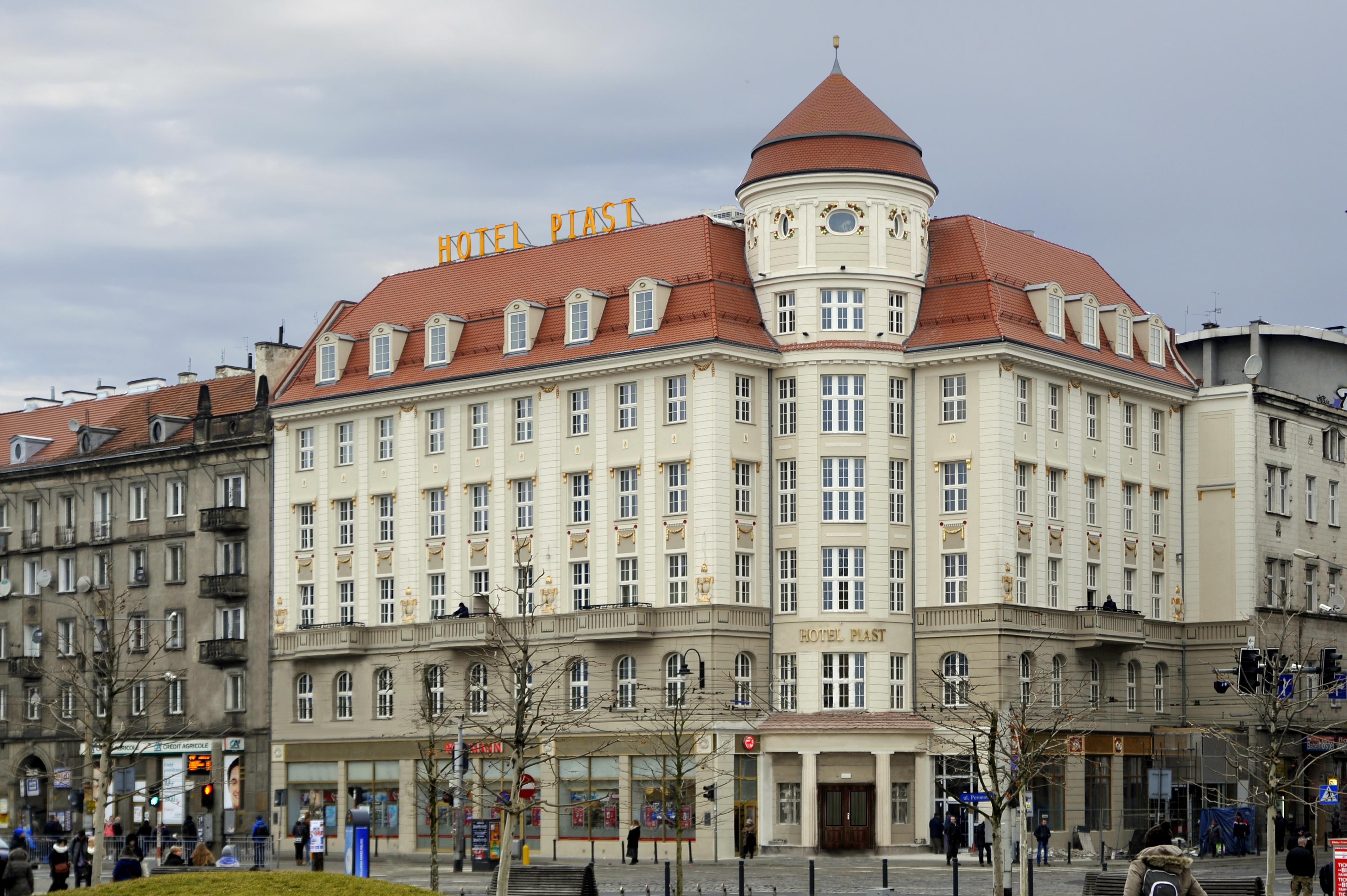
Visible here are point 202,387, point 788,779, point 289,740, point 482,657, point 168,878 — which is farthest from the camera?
point 202,387

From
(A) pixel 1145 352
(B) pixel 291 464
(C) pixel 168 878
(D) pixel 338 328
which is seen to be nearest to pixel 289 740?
(B) pixel 291 464

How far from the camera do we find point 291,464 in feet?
302

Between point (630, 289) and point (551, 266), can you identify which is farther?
point (551, 266)

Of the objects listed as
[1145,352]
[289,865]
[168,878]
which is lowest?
[289,865]

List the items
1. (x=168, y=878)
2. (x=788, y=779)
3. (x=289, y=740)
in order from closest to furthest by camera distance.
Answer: (x=168, y=878) < (x=788, y=779) < (x=289, y=740)

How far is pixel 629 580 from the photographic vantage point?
3184 inches

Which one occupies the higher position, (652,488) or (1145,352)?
(1145,352)

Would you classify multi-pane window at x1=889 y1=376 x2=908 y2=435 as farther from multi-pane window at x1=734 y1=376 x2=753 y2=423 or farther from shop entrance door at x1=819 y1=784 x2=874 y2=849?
shop entrance door at x1=819 y1=784 x2=874 y2=849

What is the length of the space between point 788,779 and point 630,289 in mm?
18339

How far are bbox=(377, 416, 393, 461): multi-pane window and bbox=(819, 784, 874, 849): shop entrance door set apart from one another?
895 inches

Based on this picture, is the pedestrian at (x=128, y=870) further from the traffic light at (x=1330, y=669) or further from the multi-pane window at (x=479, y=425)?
the multi-pane window at (x=479, y=425)

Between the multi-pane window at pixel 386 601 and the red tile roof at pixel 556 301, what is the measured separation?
300 inches

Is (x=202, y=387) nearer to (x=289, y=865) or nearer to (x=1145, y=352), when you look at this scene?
(x=289, y=865)

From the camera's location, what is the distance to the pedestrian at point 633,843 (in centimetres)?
7612
